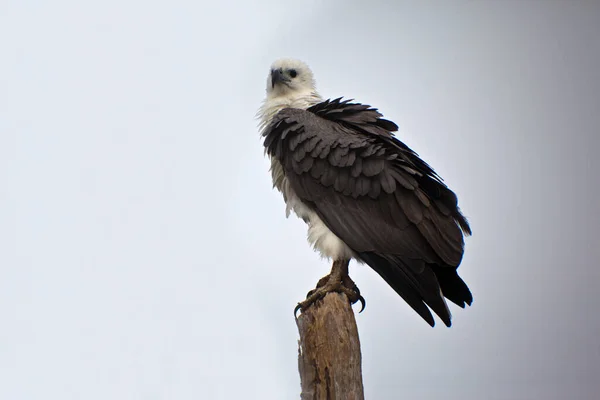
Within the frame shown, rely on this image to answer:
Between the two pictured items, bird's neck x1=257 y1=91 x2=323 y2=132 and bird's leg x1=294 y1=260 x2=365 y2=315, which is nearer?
bird's leg x1=294 y1=260 x2=365 y2=315

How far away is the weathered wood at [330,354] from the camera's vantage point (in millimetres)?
4137

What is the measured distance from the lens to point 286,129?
4645 mm

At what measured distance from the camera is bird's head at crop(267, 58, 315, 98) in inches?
207

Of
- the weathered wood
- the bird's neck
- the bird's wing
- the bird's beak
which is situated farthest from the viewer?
the bird's beak

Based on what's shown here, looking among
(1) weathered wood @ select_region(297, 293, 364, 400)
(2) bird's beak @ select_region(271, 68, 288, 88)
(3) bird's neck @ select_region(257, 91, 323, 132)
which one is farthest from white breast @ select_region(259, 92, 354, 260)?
(1) weathered wood @ select_region(297, 293, 364, 400)

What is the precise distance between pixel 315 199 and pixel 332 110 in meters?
0.70

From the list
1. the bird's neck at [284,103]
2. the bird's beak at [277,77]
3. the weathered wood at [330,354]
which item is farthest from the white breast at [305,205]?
the weathered wood at [330,354]

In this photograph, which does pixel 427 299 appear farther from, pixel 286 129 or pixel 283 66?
pixel 283 66

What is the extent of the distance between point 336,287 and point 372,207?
582mm

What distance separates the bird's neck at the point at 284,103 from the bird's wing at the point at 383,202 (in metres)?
0.46

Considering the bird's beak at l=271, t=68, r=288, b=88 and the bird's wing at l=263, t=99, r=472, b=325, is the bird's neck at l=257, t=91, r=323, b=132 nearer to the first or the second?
the bird's beak at l=271, t=68, r=288, b=88

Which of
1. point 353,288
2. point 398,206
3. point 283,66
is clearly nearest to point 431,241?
point 398,206

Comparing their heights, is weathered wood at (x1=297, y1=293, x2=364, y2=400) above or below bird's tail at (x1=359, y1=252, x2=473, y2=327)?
below

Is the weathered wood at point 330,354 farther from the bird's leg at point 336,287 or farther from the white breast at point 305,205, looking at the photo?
the white breast at point 305,205
